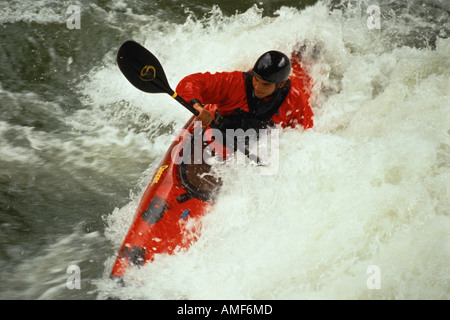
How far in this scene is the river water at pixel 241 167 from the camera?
2.59m

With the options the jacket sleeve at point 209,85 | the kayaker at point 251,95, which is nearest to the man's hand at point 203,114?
the kayaker at point 251,95

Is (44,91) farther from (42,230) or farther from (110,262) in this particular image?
(110,262)

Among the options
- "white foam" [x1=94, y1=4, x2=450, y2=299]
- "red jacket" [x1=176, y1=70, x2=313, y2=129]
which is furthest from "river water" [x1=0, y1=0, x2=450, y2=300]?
"red jacket" [x1=176, y1=70, x2=313, y2=129]

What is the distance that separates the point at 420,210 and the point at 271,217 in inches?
41.0

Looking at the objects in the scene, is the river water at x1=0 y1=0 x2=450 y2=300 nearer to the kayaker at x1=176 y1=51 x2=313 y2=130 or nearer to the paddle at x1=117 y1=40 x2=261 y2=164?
the kayaker at x1=176 y1=51 x2=313 y2=130

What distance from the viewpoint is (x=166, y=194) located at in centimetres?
282

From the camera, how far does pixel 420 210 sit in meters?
2.75

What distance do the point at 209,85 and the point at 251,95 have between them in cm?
32

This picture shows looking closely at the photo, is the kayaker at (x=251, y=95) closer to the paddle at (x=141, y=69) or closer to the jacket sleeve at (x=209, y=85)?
the jacket sleeve at (x=209, y=85)

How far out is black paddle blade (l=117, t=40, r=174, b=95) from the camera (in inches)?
107

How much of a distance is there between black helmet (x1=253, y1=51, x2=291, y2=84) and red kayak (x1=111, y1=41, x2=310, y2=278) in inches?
22.2

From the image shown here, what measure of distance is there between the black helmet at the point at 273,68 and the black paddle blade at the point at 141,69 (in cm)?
64

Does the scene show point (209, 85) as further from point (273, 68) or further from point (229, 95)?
point (273, 68)

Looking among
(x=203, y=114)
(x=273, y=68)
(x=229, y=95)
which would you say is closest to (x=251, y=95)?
(x=229, y=95)
